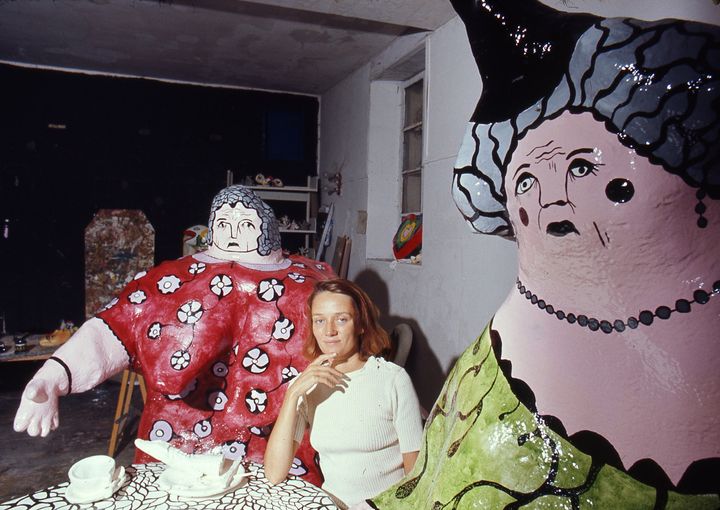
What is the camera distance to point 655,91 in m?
0.56

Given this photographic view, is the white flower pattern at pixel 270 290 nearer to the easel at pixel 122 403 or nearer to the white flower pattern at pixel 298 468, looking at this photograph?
the white flower pattern at pixel 298 468

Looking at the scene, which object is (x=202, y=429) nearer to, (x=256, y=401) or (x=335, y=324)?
(x=256, y=401)

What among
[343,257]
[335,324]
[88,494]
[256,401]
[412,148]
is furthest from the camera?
[343,257]

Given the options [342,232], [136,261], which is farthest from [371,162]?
[136,261]

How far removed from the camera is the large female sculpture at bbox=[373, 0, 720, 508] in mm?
Answer: 565

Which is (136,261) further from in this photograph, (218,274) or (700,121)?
(700,121)

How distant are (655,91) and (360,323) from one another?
40.3 inches

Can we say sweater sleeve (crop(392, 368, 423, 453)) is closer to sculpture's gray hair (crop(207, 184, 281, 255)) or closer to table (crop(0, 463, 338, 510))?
table (crop(0, 463, 338, 510))

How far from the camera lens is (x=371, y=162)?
3598 mm

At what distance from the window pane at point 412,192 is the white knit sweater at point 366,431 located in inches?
83.0

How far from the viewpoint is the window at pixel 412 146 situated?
11.2 ft

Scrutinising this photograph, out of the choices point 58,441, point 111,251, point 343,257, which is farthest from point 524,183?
point 111,251

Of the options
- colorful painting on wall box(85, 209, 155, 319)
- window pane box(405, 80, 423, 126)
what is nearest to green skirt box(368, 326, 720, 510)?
window pane box(405, 80, 423, 126)

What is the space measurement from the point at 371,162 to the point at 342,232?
0.73 metres
